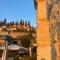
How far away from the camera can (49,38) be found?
13.3 ft

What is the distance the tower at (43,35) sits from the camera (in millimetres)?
3994

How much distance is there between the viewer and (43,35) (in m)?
4.10

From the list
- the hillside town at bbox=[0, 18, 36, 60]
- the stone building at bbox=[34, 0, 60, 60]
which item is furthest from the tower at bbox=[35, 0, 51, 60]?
the hillside town at bbox=[0, 18, 36, 60]

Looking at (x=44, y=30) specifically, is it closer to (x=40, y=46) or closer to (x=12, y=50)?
(x=40, y=46)

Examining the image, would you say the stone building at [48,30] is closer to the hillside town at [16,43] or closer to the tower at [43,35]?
the tower at [43,35]

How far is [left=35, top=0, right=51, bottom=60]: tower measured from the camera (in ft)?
13.1

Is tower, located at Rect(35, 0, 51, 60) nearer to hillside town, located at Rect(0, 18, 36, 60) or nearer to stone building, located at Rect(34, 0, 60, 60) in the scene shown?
stone building, located at Rect(34, 0, 60, 60)

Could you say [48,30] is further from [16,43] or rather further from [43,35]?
[16,43]

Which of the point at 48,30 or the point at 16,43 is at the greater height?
the point at 48,30

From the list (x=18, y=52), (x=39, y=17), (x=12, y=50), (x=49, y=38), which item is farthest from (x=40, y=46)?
(x=18, y=52)

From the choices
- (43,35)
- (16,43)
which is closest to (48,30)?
(43,35)

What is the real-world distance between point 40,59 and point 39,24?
687mm

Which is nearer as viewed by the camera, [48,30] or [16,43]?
[48,30]

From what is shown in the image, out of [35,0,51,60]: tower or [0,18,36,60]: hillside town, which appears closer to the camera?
[35,0,51,60]: tower
